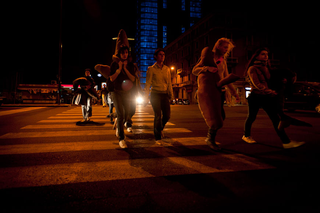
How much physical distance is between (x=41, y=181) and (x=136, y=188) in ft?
3.54

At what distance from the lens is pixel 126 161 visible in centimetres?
277

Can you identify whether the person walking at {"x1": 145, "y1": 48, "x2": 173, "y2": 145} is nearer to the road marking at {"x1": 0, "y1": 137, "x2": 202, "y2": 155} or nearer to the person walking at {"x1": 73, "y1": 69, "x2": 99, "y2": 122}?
the road marking at {"x1": 0, "y1": 137, "x2": 202, "y2": 155}

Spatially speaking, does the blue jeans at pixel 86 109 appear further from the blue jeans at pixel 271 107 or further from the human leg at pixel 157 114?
the blue jeans at pixel 271 107

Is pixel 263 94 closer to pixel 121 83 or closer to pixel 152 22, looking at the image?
pixel 121 83

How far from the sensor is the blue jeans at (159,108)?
3861mm

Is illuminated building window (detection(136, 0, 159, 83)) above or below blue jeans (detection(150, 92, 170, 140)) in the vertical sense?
above

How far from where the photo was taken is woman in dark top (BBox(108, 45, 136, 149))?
3.55 metres

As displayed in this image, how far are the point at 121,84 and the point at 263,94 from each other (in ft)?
8.79

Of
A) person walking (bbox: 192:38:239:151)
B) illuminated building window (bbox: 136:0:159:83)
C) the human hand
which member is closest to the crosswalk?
person walking (bbox: 192:38:239:151)

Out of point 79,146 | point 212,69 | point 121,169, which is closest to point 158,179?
point 121,169

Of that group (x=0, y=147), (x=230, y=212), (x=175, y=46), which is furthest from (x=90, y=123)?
(x=175, y=46)

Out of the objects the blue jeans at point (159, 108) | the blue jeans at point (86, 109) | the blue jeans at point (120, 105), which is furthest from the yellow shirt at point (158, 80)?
the blue jeans at point (86, 109)

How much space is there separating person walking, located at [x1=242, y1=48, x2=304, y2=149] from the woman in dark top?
2358 millimetres

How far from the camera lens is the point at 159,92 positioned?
3904 millimetres
